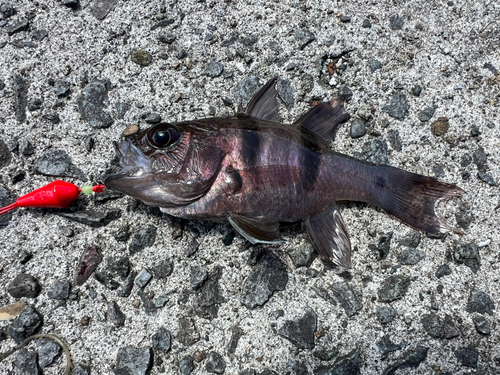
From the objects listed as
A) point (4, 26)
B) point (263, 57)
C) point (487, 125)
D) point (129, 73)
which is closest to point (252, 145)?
point (263, 57)

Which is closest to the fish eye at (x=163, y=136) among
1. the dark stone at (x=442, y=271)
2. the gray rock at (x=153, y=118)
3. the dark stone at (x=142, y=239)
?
the gray rock at (x=153, y=118)

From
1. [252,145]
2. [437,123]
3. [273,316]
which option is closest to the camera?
[252,145]

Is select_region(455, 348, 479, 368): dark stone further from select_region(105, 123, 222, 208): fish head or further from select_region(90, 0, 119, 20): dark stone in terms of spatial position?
select_region(90, 0, 119, 20): dark stone

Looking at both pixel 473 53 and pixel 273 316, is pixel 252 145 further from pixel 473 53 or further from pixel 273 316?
pixel 473 53

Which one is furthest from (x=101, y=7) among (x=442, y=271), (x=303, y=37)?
(x=442, y=271)

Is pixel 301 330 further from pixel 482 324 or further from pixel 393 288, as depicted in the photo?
pixel 482 324

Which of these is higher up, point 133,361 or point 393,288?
point 393,288
